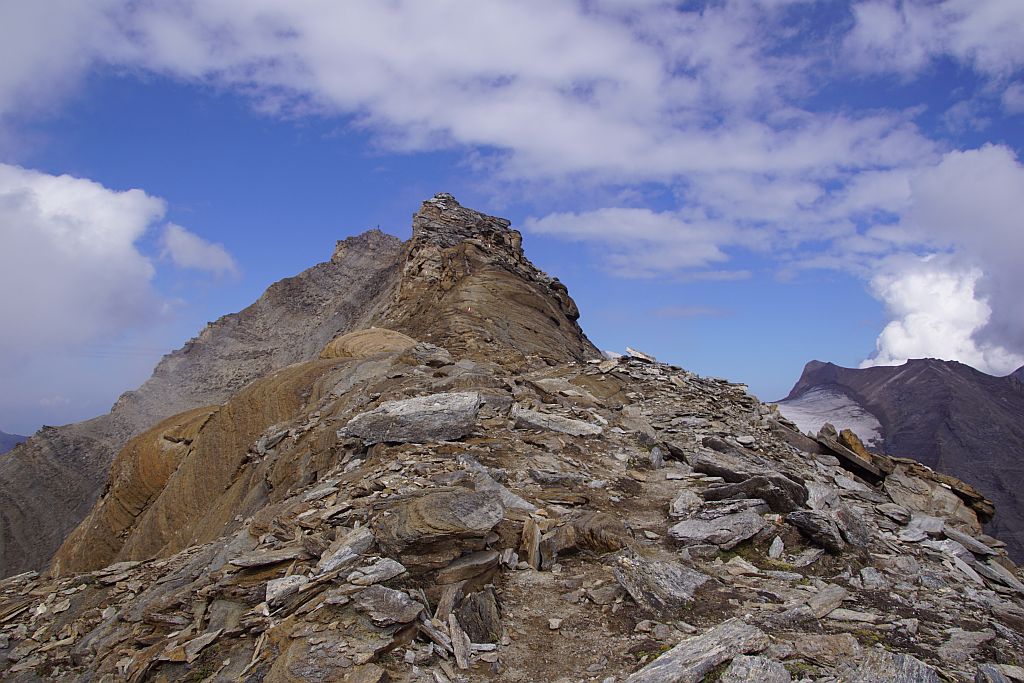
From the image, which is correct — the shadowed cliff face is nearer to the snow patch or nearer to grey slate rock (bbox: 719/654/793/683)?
grey slate rock (bbox: 719/654/793/683)

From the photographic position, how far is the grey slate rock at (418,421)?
394 inches

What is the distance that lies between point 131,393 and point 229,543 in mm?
47118

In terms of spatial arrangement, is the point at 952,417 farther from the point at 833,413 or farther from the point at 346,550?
the point at 346,550

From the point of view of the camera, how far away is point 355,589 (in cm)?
545

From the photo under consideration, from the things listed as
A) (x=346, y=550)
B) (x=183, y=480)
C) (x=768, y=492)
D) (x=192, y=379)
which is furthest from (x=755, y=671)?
(x=192, y=379)

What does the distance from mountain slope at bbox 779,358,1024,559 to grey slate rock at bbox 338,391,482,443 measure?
2916 cm

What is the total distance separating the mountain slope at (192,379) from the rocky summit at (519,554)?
21.8 meters

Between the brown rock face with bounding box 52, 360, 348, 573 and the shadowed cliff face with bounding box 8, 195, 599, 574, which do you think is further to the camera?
the shadowed cliff face with bounding box 8, 195, 599, 574

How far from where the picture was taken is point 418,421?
1021 cm

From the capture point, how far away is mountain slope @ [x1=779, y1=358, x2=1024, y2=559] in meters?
32.5

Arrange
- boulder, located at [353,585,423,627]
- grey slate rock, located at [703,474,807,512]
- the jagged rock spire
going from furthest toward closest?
the jagged rock spire
grey slate rock, located at [703,474,807,512]
boulder, located at [353,585,423,627]

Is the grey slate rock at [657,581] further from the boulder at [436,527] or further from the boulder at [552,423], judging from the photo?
the boulder at [552,423]

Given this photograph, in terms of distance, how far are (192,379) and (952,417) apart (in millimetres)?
55239

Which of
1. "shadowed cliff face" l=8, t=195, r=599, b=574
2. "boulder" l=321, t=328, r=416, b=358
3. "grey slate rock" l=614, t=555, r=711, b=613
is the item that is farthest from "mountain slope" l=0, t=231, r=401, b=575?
"grey slate rock" l=614, t=555, r=711, b=613
